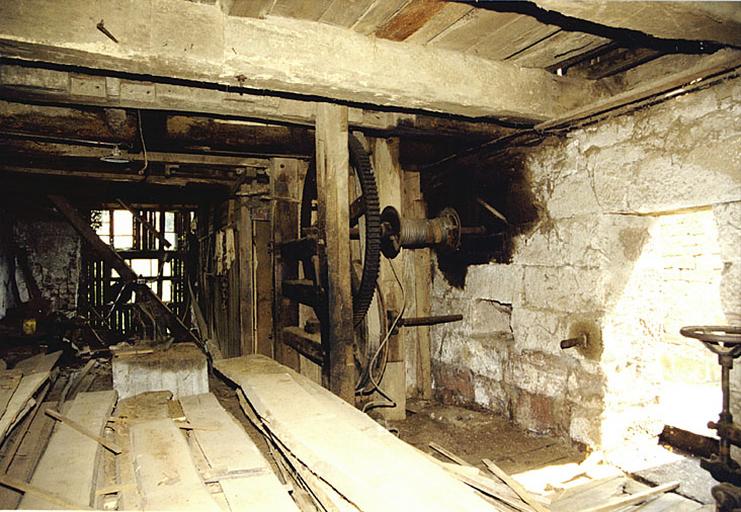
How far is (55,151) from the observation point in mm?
4090

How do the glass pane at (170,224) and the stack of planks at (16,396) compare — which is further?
the glass pane at (170,224)

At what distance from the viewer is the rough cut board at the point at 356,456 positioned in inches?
57.2

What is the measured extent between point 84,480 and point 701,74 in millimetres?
3490

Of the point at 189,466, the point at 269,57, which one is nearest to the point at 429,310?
the point at 269,57

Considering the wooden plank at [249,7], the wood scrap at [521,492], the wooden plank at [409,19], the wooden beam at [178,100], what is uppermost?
the wooden plank at [409,19]

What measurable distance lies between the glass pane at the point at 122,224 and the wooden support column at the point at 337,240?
11062 mm

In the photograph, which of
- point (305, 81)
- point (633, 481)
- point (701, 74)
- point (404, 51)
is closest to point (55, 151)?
point (305, 81)

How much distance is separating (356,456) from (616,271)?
2325 mm

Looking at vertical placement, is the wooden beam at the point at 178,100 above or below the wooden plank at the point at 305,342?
above

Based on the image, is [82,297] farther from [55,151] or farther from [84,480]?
[84,480]

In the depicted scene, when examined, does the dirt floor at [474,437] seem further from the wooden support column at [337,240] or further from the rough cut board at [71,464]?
the rough cut board at [71,464]

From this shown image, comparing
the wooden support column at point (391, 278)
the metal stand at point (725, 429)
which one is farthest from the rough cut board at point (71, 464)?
the metal stand at point (725, 429)

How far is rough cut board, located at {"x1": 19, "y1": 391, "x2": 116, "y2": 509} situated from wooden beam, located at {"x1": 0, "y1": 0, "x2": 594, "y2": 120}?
5.73ft

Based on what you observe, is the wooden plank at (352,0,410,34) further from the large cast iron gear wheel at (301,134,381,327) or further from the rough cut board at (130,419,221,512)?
the rough cut board at (130,419,221,512)
